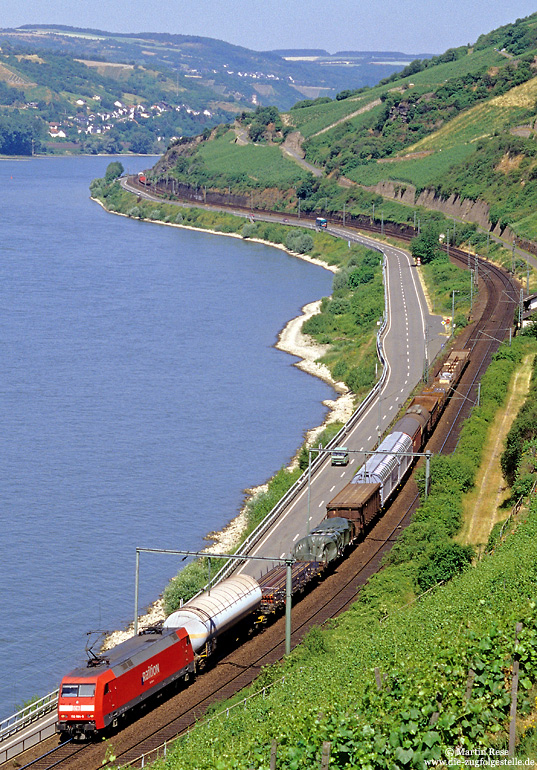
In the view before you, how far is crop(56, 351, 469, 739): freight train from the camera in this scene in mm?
35500

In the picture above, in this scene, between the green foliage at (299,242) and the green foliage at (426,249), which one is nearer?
the green foliage at (426,249)

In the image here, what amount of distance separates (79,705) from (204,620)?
7021 mm

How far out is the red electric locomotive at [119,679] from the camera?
3525cm

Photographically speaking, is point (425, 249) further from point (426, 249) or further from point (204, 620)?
point (204, 620)

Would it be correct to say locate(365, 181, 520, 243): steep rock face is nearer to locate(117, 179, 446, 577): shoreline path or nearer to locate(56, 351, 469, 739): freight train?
locate(117, 179, 446, 577): shoreline path

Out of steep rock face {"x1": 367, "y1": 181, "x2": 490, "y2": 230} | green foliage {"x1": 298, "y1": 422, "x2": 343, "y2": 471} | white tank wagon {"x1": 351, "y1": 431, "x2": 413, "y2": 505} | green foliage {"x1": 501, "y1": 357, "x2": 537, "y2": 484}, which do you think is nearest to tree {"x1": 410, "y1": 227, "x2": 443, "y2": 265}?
steep rock face {"x1": 367, "y1": 181, "x2": 490, "y2": 230}

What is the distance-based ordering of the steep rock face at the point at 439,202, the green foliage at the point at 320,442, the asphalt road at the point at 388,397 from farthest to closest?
the steep rock face at the point at 439,202
the green foliage at the point at 320,442
the asphalt road at the point at 388,397

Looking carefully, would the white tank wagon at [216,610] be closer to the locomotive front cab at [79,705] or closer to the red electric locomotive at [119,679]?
the red electric locomotive at [119,679]

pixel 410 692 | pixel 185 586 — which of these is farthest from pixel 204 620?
pixel 410 692

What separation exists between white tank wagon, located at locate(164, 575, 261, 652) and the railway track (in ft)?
4.96

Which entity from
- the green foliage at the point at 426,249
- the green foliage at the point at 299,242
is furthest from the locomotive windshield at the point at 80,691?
the green foliage at the point at 299,242

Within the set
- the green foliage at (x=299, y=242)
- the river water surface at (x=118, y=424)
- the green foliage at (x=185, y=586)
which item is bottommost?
the river water surface at (x=118, y=424)

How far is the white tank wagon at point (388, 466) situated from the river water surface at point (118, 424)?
11801 millimetres

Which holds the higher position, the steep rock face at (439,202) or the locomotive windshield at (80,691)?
the steep rock face at (439,202)
